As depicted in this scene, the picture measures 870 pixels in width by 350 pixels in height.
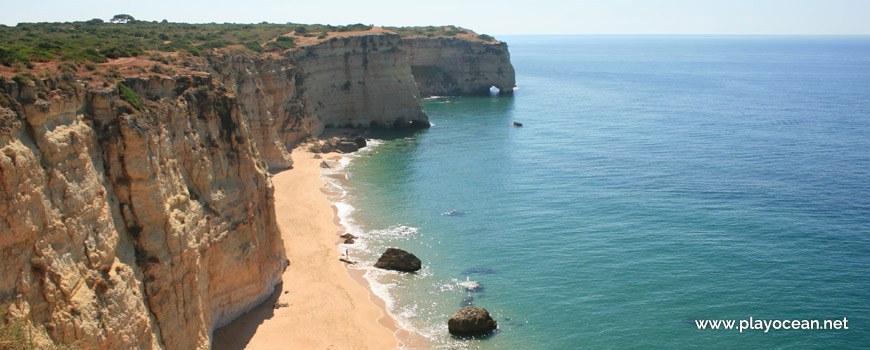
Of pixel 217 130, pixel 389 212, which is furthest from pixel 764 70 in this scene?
pixel 217 130

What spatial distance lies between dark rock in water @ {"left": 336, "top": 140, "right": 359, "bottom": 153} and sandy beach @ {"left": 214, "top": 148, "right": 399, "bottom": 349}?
31505 millimetres

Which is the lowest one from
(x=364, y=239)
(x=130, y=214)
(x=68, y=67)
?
(x=364, y=239)

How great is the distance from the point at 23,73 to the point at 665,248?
40.1 meters

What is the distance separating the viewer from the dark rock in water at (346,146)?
273 ft

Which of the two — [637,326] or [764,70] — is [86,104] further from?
[764,70]

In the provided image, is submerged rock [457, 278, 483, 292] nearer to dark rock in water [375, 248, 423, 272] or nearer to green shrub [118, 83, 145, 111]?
dark rock in water [375, 248, 423, 272]

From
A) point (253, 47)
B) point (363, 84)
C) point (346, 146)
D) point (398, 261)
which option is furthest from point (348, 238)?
point (363, 84)

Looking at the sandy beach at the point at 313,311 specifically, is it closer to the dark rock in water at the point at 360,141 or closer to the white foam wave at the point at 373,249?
the white foam wave at the point at 373,249

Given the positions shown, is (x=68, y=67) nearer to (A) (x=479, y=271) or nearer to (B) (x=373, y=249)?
(B) (x=373, y=249)

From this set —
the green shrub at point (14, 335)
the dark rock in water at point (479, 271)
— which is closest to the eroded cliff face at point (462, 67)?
the dark rock in water at point (479, 271)

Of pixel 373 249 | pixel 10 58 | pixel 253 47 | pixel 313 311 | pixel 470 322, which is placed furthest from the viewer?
pixel 253 47

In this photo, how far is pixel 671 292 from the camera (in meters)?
39.7

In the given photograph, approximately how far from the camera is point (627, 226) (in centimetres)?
5169

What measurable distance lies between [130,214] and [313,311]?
14.0 meters
